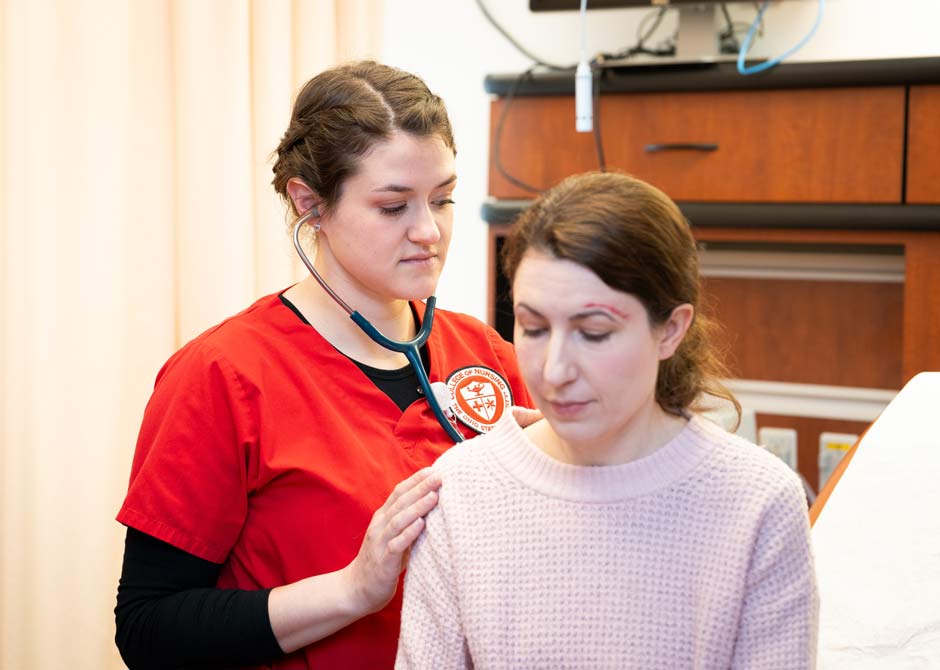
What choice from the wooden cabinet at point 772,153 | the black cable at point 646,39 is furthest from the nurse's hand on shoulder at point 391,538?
the black cable at point 646,39

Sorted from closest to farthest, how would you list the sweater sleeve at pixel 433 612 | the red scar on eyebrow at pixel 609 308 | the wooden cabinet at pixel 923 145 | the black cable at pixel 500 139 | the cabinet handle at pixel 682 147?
the red scar on eyebrow at pixel 609 308, the sweater sleeve at pixel 433 612, the wooden cabinet at pixel 923 145, the cabinet handle at pixel 682 147, the black cable at pixel 500 139

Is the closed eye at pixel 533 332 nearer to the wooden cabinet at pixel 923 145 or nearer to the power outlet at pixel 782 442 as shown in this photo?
the wooden cabinet at pixel 923 145

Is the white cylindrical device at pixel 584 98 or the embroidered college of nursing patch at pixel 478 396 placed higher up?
the white cylindrical device at pixel 584 98

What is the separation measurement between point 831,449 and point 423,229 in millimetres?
1648

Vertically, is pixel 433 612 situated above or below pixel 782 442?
above

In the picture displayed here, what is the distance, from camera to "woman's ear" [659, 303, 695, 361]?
799 mm

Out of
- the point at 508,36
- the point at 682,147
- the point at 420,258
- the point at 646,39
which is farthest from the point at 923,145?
the point at 420,258

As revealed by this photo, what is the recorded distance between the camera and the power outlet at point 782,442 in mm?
2494

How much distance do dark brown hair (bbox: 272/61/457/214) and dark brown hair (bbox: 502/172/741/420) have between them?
331mm

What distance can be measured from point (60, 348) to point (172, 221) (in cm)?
28

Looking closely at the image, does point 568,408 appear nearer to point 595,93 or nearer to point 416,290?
point 416,290

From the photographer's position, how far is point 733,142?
Answer: 6.69ft

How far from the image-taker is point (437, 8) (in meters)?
2.62

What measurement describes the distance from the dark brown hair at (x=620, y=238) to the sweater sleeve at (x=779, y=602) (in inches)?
7.2
